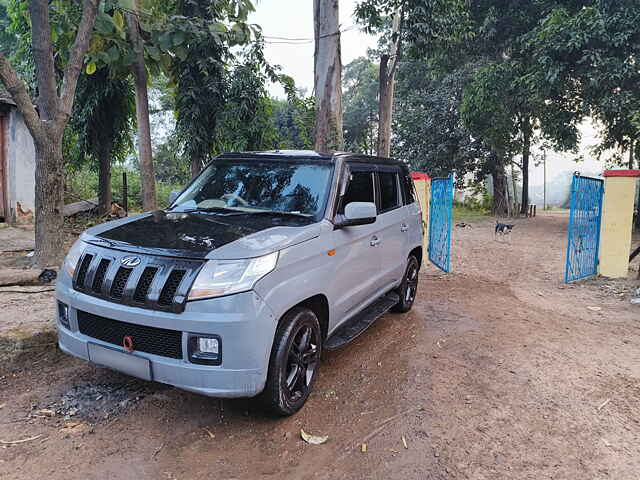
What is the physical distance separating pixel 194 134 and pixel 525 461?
947 centimetres

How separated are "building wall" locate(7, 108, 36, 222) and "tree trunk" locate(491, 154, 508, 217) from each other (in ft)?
57.8

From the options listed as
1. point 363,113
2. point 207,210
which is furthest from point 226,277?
point 363,113

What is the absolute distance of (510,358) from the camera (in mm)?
4414

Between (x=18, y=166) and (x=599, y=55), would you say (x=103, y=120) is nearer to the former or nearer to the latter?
(x=18, y=166)

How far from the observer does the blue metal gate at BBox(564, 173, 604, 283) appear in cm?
762

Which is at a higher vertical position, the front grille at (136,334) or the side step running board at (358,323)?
the front grille at (136,334)

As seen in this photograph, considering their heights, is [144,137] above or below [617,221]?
above

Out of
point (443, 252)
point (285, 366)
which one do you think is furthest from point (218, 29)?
point (285, 366)

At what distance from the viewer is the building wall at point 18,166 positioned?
11.7 metres

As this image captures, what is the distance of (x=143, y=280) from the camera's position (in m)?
2.87

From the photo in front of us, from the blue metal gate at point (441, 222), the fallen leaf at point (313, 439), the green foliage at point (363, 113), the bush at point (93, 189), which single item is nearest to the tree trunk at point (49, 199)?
the fallen leaf at point (313, 439)

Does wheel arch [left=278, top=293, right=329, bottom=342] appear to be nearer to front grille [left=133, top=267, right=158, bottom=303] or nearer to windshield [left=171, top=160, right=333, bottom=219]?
windshield [left=171, top=160, right=333, bottom=219]

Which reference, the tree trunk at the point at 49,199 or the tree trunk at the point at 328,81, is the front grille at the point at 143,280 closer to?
the tree trunk at the point at 49,199

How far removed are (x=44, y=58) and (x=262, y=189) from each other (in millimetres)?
4428
